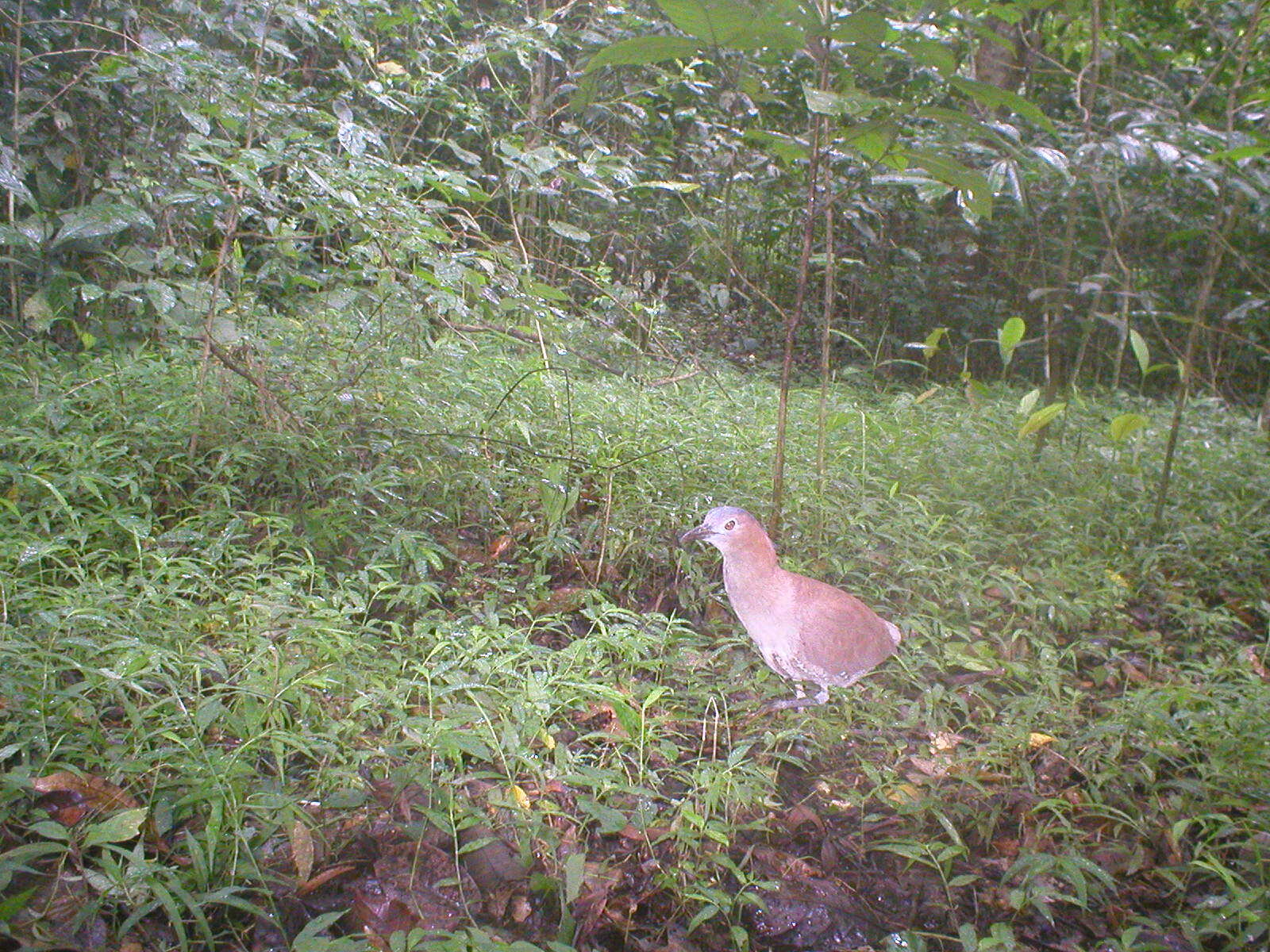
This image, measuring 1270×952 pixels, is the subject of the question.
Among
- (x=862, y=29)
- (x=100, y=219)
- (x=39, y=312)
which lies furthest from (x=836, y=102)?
(x=39, y=312)

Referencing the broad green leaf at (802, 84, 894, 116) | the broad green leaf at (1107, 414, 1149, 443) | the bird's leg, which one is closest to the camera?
the broad green leaf at (802, 84, 894, 116)

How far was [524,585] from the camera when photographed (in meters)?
2.80

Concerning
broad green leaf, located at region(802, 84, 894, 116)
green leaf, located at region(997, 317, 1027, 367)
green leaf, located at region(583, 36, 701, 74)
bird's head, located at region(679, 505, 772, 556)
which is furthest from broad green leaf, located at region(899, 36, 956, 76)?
green leaf, located at region(997, 317, 1027, 367)

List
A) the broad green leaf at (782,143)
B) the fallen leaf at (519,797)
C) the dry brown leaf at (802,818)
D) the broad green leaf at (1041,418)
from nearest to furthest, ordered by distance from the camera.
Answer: the fallen leaf at (519,797) < the dry brown leaf at (802,818) < the broad green leaf at (782,143) < the broad green leaf at (1041,418)

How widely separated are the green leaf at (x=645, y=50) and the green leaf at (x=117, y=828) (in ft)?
6.54

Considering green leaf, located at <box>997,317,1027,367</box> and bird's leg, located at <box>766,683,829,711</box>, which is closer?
bird's leg, located at <box>766,683,829,711</box>

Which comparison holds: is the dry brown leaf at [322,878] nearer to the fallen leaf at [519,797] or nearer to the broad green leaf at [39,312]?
the fallen leaf at [519,797]

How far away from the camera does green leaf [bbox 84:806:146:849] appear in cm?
160

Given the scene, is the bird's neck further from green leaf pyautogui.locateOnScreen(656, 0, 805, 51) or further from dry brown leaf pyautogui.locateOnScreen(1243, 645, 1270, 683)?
dry brown leaf pyautogui.locateOnScreen(1243, 645, 1270, 683)

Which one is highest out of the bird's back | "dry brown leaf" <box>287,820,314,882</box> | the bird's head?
the bird's head

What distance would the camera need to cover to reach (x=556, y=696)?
2.20m

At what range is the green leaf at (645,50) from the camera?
→ 2.31 metres

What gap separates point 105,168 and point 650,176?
3400 mm

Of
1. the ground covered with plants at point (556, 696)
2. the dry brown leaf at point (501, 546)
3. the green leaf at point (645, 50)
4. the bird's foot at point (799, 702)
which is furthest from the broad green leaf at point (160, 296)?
the bird's foot at point (799, 702)
